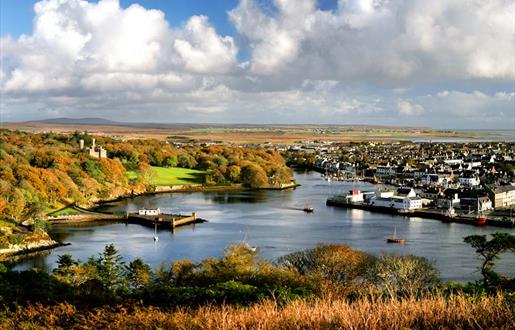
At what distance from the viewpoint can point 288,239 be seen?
64.0 ft

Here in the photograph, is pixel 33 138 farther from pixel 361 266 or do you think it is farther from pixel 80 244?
pixel 361 266

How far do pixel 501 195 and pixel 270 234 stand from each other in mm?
13099

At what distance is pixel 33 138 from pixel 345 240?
4318cm

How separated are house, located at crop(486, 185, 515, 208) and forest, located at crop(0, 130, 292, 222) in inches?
540

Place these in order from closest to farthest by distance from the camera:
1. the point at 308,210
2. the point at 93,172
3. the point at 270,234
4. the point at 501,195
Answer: the point at 270,234 < the point at 308,210 < the point at 501,195 < the point at 93,172

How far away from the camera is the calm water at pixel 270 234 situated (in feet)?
54.8

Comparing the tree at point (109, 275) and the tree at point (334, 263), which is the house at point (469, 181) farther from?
the tree at point (109, 275)

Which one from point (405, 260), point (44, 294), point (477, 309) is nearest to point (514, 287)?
point (405, 260)

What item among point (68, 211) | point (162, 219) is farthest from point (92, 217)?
point (162, 219)

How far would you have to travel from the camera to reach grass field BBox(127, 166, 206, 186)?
38.0 metres

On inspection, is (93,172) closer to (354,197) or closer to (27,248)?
(354,197)

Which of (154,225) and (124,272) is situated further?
(154,225)

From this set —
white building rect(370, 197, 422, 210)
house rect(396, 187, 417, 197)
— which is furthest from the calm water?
house rect(396, 187, 417, 197)

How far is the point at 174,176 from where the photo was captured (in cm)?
4091
